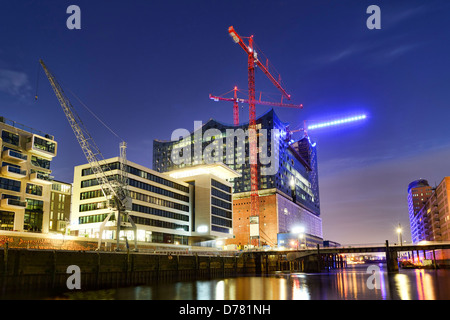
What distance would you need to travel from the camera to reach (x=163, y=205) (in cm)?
11300

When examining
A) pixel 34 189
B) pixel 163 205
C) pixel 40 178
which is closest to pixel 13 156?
pixel 40 178

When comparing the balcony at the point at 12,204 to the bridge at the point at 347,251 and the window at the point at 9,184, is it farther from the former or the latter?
the bridge at the point at 347,251

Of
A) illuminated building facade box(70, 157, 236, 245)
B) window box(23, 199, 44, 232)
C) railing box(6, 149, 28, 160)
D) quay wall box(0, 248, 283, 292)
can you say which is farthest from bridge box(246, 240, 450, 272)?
railing box(6, 149, 28, 160)

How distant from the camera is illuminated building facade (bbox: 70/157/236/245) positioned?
99.5 m

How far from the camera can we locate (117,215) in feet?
297

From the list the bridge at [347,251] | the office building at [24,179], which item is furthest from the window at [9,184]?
the bridge at [347,251]

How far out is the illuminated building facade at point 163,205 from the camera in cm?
9950

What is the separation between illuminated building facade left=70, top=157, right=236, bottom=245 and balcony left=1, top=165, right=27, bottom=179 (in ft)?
65.0

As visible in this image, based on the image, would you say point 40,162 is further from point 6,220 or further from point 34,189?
point 6,220

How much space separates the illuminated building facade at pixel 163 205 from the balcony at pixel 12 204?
778 inches

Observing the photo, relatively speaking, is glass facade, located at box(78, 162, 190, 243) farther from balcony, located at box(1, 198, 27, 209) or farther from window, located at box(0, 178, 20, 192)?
window, located at box(0, 178, 20, 192)

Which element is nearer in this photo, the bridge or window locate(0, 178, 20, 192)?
window locate(0, 178, 20, 192)
